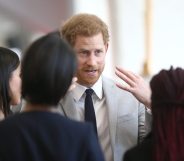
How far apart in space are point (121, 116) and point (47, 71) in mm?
637

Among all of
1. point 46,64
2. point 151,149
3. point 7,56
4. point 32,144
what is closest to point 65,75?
point 46,64

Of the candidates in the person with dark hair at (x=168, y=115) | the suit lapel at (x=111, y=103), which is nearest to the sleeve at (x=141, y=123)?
the suit lapel at (x=111, y=103)

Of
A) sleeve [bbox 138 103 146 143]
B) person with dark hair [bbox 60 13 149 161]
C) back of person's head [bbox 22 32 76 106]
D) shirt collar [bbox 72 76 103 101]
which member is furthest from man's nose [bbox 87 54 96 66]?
back of person's head [bbox 22 32 76 106]

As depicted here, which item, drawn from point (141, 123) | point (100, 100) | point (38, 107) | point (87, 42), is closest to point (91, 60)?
point (87, 42)

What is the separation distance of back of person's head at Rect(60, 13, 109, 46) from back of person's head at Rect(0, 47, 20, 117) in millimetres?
271

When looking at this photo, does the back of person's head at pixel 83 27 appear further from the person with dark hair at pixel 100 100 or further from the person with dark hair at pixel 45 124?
the person with dark hair at pixel 45 124

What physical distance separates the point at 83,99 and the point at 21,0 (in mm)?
3738

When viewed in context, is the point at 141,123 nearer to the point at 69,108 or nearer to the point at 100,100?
the point at 100,100

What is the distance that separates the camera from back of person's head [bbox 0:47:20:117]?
179cm

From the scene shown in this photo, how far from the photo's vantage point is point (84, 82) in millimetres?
1948

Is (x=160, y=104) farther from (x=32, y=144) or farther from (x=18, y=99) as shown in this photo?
(x=18, y=99)

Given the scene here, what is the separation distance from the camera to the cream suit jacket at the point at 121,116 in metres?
1.85

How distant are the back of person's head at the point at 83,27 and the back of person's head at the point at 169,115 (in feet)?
1.90

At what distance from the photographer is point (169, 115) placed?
140cm
